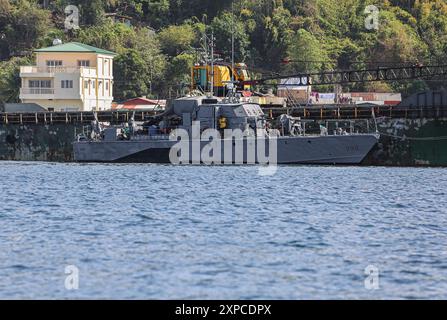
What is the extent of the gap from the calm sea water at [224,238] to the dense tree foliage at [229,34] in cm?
6506

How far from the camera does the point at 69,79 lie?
4183 inches

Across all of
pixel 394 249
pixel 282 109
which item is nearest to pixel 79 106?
pixel 282 109

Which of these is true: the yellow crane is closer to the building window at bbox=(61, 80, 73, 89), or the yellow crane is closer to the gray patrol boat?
the gray patrol boat

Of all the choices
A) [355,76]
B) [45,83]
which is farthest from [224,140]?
[355,76]

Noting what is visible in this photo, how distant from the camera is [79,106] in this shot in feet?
350

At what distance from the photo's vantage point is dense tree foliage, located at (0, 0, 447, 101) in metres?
120

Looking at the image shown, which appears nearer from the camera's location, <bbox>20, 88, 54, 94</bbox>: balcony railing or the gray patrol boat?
the gray patrol boat

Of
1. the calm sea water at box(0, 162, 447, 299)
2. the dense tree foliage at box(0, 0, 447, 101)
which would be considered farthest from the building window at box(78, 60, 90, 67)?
the calm sea water at box(0, 162, 447, 299)

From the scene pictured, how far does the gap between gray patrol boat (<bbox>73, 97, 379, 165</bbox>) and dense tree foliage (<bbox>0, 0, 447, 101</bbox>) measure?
149ft

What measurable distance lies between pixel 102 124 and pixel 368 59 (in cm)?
5765

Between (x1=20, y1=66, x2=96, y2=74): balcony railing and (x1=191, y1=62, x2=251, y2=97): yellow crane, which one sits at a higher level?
(x1=20, y1=66, x2=96, y2=74): balcony railing

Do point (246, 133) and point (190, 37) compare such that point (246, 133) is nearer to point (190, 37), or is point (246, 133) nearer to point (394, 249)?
point (394, 249)

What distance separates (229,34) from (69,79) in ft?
84.0

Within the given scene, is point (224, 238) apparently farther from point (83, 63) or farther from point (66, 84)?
point (83, 63)
